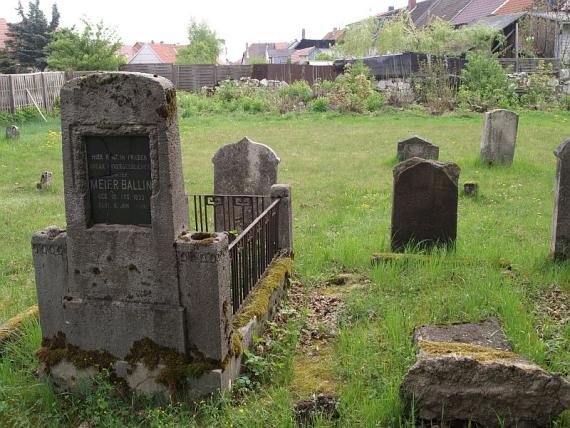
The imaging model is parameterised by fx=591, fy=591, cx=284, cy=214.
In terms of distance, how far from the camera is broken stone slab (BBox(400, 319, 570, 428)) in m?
3.69

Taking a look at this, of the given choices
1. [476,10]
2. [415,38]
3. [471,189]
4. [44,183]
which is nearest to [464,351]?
[471,189]

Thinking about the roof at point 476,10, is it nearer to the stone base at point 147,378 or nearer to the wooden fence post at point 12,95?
the wooden fence post at point 12,95

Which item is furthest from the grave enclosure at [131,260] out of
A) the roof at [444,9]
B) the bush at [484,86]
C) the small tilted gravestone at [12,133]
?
the roof at [444,9]

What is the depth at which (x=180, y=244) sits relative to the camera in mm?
4402

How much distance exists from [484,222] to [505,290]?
391 centimetres

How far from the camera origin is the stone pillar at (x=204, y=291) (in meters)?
4.38

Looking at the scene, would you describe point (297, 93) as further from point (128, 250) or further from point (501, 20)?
point (128, 250)

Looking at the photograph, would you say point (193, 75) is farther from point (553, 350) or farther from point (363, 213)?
point (553, 350)

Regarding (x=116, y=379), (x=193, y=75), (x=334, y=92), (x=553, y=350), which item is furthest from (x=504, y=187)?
(x=193, y=75)

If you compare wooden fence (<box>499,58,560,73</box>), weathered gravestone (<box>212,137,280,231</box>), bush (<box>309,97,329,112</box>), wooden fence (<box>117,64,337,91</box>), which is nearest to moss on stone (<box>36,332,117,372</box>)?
weathered gravestone (<box>212,137,280,231</box>)

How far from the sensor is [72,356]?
186 inches

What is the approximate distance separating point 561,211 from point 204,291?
4.75 metres

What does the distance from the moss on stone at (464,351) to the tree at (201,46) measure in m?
59.6

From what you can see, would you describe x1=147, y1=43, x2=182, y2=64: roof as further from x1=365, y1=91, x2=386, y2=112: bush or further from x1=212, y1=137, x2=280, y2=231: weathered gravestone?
x1=212, y1=137, x2=280, y2=231: weathered gravestone
